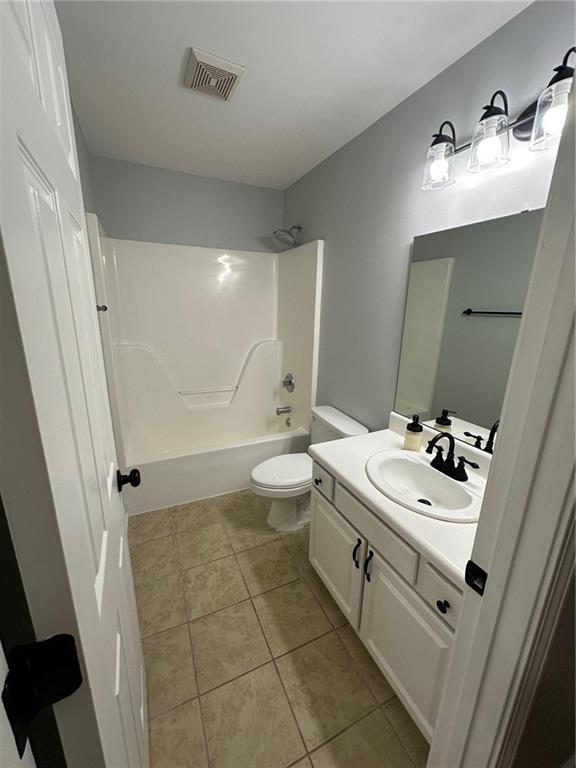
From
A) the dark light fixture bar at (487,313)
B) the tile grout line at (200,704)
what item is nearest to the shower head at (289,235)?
the dark light fixture bar at (487,313)

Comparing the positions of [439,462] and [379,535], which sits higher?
[439,462]

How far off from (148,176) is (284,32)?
1.53 metres

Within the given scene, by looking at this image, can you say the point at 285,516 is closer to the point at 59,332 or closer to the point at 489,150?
the point at 59,332

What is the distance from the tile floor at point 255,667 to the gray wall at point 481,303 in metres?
1.15

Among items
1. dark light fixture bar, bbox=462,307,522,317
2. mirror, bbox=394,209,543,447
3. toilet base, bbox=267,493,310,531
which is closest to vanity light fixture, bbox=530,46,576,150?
mirror, bbox=394,209,543,447

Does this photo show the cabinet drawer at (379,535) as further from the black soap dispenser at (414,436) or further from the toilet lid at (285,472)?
the toilet lid at (285,472)

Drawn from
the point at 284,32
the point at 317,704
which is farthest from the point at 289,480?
the point at 284,32

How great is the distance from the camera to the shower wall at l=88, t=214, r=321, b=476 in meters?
2.33

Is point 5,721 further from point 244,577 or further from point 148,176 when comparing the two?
point 148,176

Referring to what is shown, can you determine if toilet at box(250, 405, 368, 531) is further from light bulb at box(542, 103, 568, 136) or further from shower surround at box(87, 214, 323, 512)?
light bulb at box(542, 103, 568, 136)

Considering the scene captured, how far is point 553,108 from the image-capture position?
3.00 feet

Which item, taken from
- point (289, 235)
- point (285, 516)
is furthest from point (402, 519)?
point (289, 235)

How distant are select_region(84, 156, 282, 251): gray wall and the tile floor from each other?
2231 mm

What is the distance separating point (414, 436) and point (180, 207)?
7.77 ft
